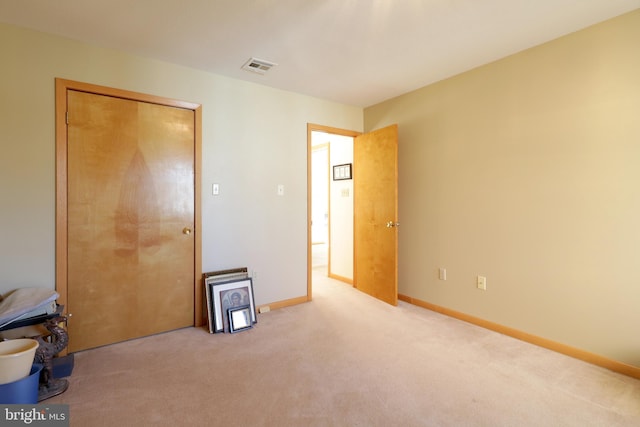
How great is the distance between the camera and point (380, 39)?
7.75ft

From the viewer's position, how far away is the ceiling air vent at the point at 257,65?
2.71 meters

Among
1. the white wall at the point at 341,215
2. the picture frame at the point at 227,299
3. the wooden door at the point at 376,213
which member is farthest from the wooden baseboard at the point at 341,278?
the picture frame at the point at 227,299

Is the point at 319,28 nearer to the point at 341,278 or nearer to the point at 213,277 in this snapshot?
the point at 213,277

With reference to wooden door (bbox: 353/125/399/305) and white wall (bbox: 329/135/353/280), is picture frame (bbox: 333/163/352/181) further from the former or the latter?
wooden door (bbox: 353/125/399/305)

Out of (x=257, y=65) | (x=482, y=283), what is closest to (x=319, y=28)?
(x=257, y=65)

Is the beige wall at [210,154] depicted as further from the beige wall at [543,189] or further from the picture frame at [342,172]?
the beige wall at [543,189]

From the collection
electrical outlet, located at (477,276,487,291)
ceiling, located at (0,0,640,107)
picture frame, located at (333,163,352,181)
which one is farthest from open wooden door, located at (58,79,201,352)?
electrical outlet, located at (477,276,487,291)

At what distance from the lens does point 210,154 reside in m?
2.97

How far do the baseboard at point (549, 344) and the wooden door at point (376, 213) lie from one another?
592 mm

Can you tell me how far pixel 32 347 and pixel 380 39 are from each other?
3015 millimetres

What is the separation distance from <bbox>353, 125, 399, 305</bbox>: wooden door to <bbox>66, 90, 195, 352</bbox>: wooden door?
205 cm

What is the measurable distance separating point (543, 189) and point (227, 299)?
288 centimetres

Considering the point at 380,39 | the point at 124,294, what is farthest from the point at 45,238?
the point at 380,39

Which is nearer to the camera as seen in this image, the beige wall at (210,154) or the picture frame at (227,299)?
the beige wall at (210,154)
